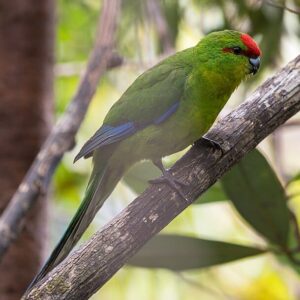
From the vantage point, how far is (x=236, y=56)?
271 cm

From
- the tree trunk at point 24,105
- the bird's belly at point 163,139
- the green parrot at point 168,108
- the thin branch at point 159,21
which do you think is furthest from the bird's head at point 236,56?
the tree trunk at point 24,105

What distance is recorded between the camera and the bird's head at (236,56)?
2.69 meters

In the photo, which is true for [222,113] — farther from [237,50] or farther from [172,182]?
[172,182]

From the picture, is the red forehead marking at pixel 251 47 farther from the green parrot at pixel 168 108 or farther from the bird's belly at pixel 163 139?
the bird's belly at pixel 163 139

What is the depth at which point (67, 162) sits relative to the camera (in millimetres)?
4508

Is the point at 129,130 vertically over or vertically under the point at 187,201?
over

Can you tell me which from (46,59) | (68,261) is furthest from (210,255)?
(46,59)

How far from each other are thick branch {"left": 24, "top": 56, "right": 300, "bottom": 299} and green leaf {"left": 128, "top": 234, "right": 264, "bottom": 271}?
51 centimetres

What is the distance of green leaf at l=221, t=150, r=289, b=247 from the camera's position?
8.68ft

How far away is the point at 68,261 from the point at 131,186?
0.85 metres

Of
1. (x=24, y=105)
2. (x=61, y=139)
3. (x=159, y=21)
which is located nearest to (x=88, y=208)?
(x=61, y=139)

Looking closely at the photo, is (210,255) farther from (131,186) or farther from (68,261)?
(68,261)

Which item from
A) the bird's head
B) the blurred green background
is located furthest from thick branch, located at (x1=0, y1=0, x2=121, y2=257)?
the bird's head

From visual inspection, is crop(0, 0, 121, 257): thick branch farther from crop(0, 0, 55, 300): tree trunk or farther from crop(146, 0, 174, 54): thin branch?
crop(0, 0, 55, 300): tree trunk
